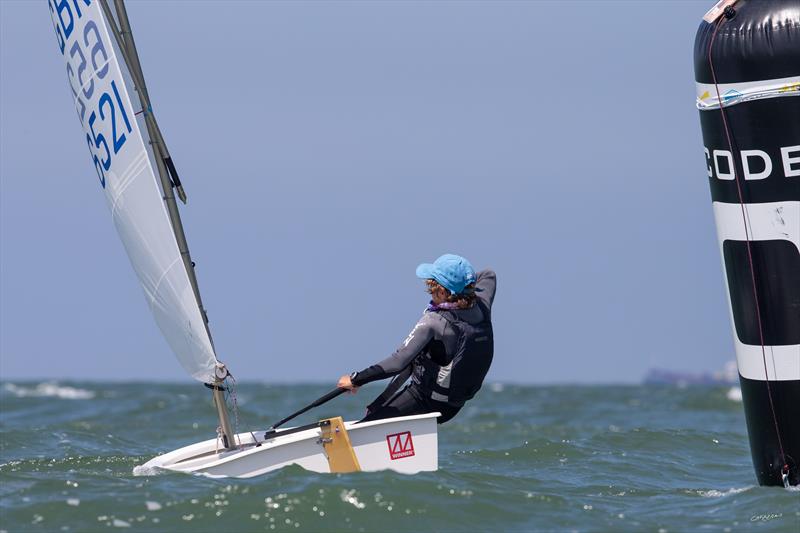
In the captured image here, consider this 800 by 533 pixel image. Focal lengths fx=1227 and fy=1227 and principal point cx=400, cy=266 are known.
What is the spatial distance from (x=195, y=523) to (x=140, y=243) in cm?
172

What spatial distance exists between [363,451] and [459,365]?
2.33 feet

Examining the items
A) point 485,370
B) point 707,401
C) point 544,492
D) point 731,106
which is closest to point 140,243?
point 485,370

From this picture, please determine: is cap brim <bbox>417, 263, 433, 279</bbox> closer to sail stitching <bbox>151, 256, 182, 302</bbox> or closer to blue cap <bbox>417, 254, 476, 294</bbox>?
blue cap <bbox>417, 254, 476, 294</bbox>

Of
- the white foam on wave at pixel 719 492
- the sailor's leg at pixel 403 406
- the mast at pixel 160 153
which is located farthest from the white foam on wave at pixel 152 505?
the white foam on wave at pixel 719 492

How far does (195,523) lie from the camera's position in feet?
18.7

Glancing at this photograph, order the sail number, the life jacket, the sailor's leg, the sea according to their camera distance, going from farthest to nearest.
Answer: the sailor's leg, the life jacket, the sail number, the sea

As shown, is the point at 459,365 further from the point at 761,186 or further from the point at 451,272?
the point at 761,186

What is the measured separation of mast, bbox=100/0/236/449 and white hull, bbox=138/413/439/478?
0.33m

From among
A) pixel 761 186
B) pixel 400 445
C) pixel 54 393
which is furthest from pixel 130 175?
Result: pixel 54 393

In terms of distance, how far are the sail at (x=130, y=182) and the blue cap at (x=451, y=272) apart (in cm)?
130

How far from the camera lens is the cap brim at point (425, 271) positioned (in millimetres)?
6758

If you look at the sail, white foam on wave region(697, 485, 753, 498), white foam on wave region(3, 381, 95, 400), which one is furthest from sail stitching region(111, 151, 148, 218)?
white foam on wave region(3, 381, 95, 400)

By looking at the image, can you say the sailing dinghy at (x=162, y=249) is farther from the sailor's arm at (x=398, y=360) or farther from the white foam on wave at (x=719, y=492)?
the white foam on wave at (x=719, y=492)

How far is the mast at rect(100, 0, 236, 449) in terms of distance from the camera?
6.58 m
